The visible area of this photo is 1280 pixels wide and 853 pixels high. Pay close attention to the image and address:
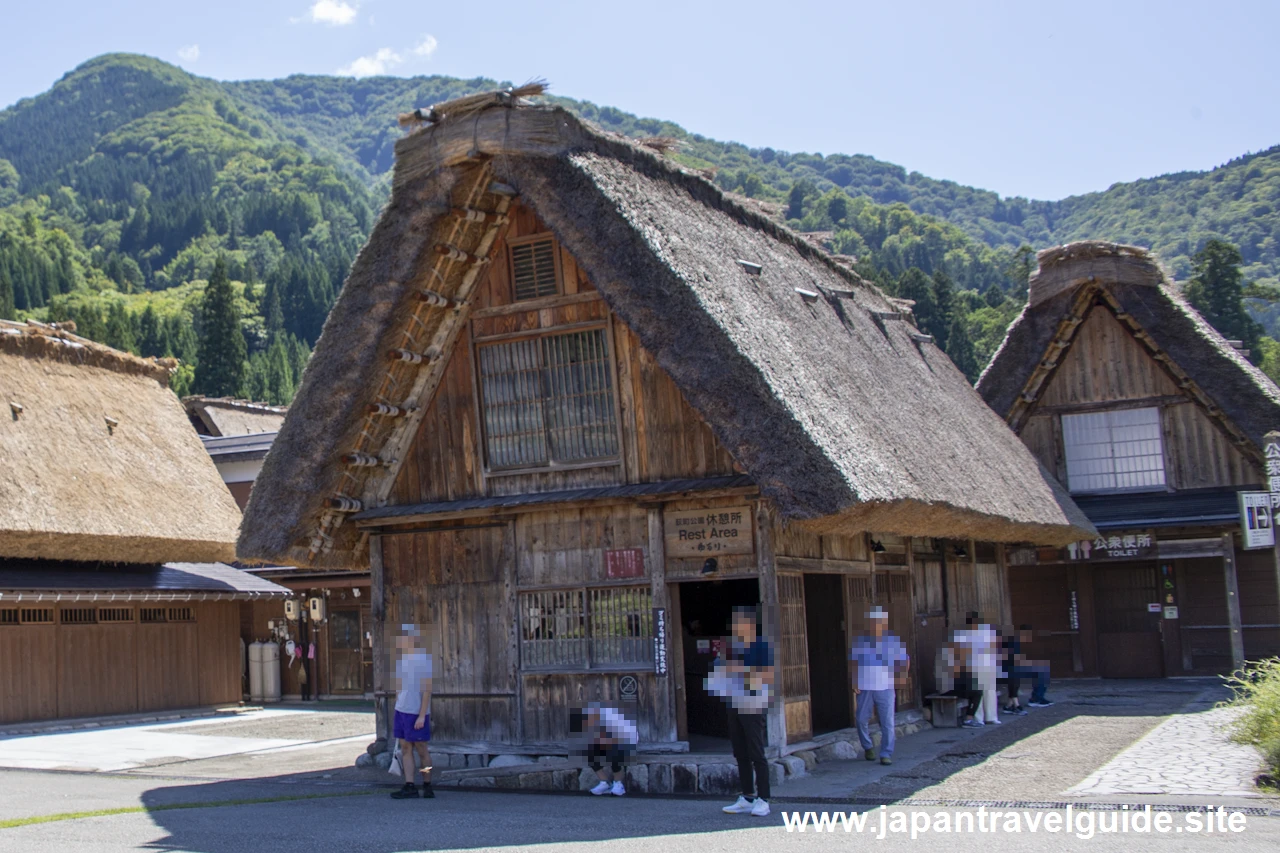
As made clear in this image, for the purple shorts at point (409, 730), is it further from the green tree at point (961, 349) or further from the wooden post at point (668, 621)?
the green tree at point (961, 349)

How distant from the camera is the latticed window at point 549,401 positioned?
13586 millimetres

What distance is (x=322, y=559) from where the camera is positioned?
14789mm

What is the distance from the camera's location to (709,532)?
41.4 feet

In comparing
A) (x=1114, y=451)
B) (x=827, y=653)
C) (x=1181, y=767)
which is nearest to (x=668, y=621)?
(x=827, y=653)

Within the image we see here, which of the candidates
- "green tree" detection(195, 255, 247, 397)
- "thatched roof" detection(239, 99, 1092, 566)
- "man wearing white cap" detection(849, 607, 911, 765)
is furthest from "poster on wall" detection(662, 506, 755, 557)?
"green tree" detection(195, 255, 247, 397)

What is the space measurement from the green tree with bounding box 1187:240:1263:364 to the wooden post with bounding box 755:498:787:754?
1716 inches

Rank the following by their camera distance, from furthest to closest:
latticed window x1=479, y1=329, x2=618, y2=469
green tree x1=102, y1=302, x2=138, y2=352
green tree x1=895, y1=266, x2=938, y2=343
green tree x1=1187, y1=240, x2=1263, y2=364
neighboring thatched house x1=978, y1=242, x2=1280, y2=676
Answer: green tree x1=102, y1=302, x2=138, y2=352 < green tree x1=895, y1=266, x2=938, y2=343 < green tree x1=1187, y1=240, x2=1263, y2=364 < neighboring thatched house x1=978, y1=242, x2=1280, y2=676 < latticed window x1=479, y1=329, x2=618, y2=469

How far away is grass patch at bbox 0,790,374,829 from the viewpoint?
1009 cm

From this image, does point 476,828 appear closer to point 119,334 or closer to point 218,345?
point 218,345

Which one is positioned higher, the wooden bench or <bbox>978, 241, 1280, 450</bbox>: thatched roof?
<bbox>978, 241, 1280, 450</bbox>: thatched roof

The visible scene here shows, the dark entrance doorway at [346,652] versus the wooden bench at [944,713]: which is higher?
the dark entrance doorway at [346,652]

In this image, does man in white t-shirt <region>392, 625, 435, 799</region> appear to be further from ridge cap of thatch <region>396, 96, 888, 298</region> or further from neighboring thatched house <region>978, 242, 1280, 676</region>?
neighboring thatched house <region>978, 242, 1280, 676</region>

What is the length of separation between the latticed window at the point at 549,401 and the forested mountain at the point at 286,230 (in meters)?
37.6

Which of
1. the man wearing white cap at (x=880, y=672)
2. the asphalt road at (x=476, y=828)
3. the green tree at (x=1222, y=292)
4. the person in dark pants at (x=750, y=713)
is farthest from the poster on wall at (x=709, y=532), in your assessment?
the green tree at (x=1222, y=292)
